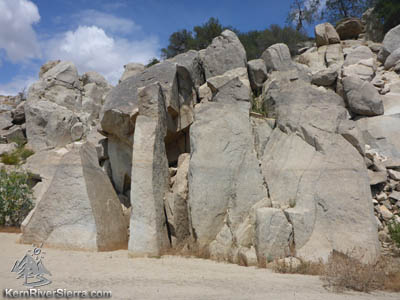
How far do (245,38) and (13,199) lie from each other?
1683cm

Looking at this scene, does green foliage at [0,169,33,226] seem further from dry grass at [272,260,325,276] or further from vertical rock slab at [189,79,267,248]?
dry grass at [272,260,325,276]

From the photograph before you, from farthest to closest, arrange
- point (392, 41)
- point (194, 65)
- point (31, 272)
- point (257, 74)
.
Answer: point (392, 41) < point (194, 65) < point (257, 74) < point (31, 272)

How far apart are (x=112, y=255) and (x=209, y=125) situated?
3.61 metres

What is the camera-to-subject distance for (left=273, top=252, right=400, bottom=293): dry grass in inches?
186

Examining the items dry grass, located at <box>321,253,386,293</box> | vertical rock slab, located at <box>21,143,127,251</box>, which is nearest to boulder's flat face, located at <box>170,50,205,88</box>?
vertical rock slab, located at <box>21,143,127,251</box>

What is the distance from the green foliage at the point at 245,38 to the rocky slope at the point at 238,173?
8452 millimetres

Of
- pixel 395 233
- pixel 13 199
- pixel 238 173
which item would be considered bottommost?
pixel 395 233

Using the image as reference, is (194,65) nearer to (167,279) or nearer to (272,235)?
(272,235)

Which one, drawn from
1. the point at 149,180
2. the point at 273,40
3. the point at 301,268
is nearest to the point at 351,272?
the point at 301,268

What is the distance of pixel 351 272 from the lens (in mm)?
4879

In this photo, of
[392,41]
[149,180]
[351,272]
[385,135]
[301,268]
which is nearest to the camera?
[351,272]

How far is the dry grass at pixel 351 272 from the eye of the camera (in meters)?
4.73

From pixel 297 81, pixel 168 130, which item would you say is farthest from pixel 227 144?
pixel 297 81

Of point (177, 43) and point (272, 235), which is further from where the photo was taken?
point (177, 43)
